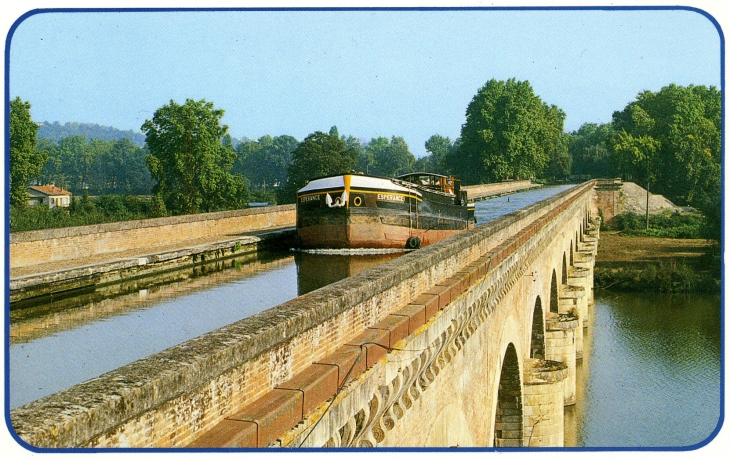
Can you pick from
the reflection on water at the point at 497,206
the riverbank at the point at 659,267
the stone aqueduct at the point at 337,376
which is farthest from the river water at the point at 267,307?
the riverbank at the point at 659,267

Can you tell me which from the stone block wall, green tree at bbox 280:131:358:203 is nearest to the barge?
the stone block wall

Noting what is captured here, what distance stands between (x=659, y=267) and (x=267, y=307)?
136 ft

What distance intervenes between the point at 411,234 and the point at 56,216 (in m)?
9.87

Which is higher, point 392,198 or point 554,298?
point 392,198

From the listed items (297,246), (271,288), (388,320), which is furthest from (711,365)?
(388,320)

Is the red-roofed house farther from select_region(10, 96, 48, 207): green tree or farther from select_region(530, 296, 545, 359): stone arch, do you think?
select_region(530, 296, 545, 359): stone arch

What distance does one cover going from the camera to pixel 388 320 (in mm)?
7035

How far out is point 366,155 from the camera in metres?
53.5

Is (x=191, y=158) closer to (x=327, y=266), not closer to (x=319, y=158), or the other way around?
(x=319, y=158)

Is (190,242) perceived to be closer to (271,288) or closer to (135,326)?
(271,288)

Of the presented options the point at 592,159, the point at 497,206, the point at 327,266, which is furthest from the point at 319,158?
the point at 592,159

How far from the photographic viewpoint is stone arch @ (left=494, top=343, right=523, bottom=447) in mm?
16141

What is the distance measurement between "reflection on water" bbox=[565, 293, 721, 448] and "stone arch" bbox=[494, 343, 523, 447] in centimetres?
431

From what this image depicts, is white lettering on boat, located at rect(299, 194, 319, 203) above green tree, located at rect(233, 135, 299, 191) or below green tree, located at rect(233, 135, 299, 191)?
below
